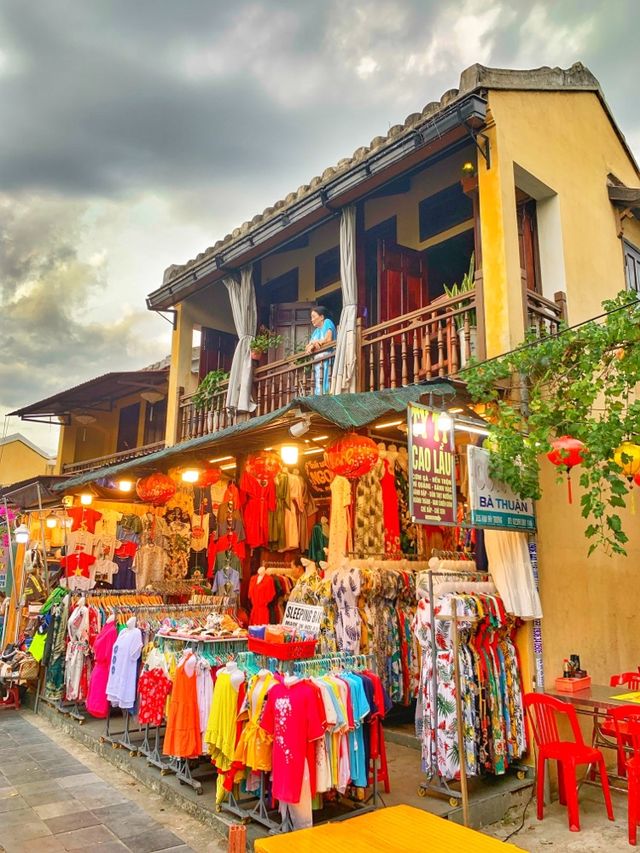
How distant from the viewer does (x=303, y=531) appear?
988 centimetres

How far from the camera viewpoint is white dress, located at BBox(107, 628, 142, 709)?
710 centimetres

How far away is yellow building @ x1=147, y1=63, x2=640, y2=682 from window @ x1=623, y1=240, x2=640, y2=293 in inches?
1.4

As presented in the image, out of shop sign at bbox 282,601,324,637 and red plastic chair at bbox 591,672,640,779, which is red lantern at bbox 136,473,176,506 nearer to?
shop sign at bbox 282,601,324,637

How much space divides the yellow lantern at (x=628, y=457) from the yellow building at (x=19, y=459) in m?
24.9

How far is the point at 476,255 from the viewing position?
7387 mm

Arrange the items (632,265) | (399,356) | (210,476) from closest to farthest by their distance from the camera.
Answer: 1. (399,356)
2. (210,476)
3. (632,265)

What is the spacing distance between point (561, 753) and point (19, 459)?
86.0 ft

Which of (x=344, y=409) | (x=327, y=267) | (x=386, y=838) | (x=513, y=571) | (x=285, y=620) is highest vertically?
(x=327, y=267)

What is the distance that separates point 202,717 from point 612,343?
5.47 metres

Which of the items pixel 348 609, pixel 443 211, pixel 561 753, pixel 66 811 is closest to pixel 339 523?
pixel 348 609

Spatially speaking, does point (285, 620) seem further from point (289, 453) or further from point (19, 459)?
point (19, 459)

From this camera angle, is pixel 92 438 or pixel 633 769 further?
pixel 92 438

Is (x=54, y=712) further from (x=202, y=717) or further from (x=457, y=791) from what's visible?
(x=457, y=791)

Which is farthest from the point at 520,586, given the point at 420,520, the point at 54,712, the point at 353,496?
the point at 54,712
